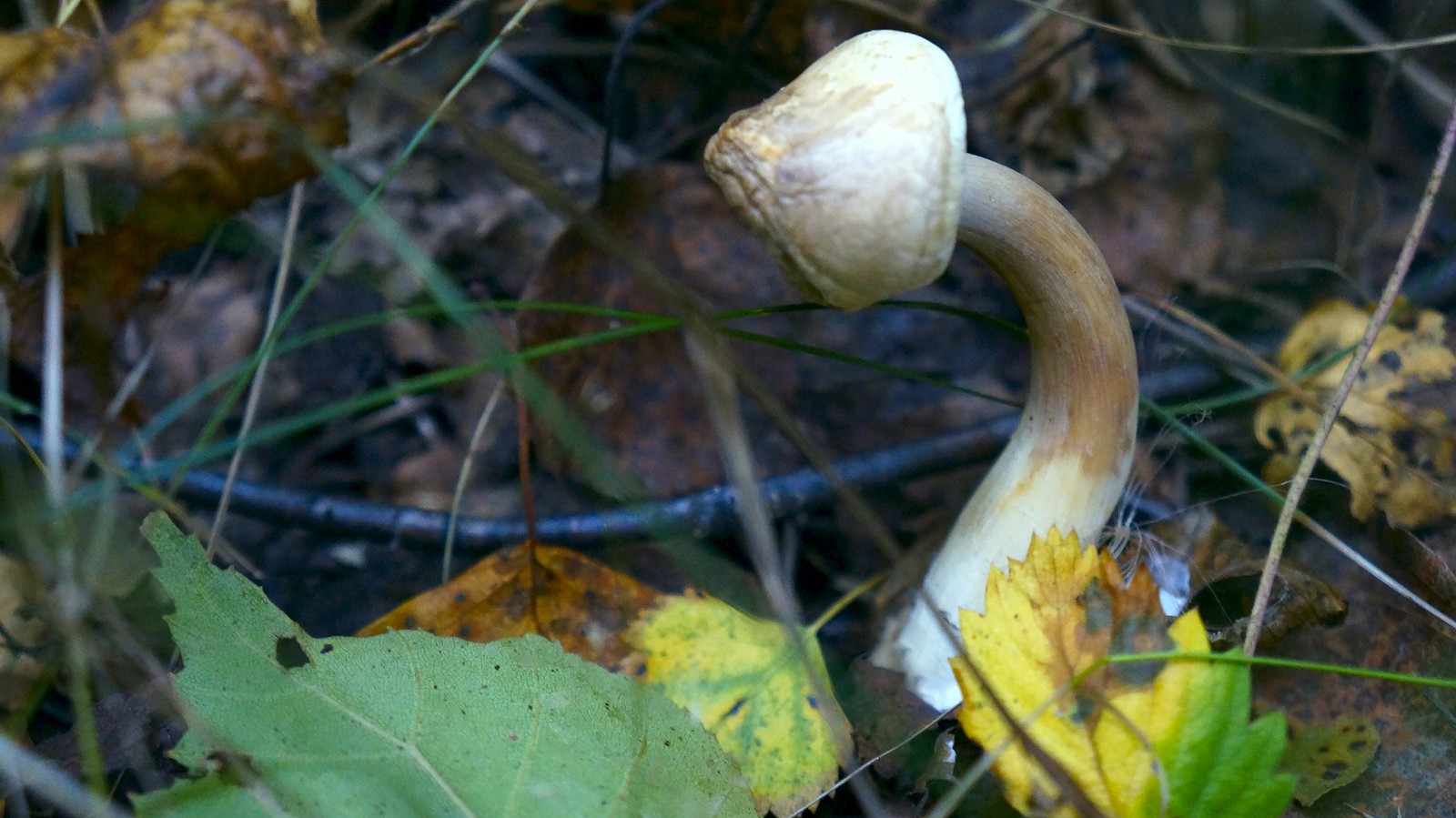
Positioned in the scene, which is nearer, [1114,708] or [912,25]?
[1114,708]

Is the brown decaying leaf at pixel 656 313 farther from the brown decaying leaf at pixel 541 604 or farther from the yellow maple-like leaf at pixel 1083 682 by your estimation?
the yellow maple-like leaf at pixel 1083 682

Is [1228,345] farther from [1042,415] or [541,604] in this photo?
[541,604]

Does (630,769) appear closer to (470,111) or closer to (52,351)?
(52,351)

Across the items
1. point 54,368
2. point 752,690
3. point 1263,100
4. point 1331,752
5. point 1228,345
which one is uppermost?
point 54,368

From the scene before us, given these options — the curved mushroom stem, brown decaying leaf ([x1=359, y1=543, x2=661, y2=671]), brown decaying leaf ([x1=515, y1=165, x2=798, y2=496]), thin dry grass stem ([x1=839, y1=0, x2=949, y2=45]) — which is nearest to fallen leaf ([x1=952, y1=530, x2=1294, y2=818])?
the curved mushroom stem

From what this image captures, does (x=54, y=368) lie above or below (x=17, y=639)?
above

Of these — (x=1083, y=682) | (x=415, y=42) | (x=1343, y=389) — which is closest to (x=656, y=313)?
(x=415, y=42)

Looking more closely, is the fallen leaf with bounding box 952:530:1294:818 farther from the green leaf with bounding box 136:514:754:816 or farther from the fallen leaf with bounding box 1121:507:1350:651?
the green leaf with bounding box 136:514:754:816

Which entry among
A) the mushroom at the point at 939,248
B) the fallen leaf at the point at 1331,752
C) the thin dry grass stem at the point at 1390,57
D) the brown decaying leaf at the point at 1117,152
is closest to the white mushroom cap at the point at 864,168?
the mushroom at the point at 939,248
